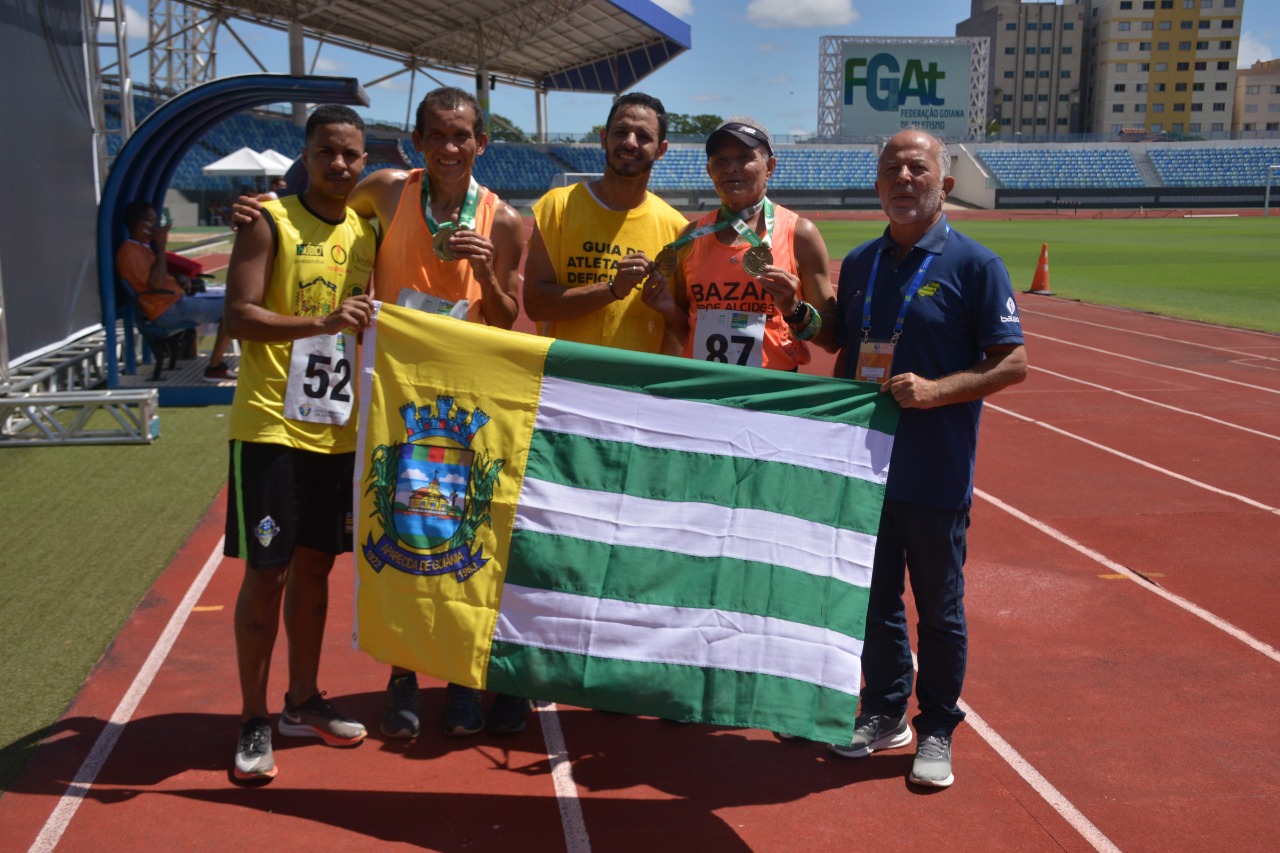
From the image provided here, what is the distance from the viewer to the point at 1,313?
30.0ft

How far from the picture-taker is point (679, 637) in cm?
350

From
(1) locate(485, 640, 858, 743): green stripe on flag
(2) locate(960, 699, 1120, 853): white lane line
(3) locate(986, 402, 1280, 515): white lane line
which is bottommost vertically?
(2) locate(960, 699, 1120, 853): white lane line

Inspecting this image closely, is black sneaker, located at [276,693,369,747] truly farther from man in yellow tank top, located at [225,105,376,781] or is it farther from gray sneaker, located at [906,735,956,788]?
gray sneaker, located at [906,735,956,788]

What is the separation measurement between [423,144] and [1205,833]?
359 cm

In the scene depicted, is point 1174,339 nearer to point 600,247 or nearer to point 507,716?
point 600,247

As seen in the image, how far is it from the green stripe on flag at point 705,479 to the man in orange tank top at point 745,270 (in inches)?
21.4

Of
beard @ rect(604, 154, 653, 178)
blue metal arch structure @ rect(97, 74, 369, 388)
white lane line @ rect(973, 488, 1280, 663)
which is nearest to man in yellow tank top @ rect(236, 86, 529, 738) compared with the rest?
beard @ rect(604, 154, 653, 178)

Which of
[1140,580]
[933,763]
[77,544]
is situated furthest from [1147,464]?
[77,544]

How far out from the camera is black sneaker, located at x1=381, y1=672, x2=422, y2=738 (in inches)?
161

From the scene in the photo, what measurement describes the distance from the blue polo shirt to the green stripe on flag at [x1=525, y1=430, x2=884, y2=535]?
246 mm

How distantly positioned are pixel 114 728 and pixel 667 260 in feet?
9.07

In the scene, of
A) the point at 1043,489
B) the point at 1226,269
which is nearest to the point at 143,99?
the point at 1226,269

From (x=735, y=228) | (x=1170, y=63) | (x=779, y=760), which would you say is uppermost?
(x=1170, y=63)

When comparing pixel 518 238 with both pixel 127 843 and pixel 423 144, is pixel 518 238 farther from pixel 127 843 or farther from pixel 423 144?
pixel 127 843
